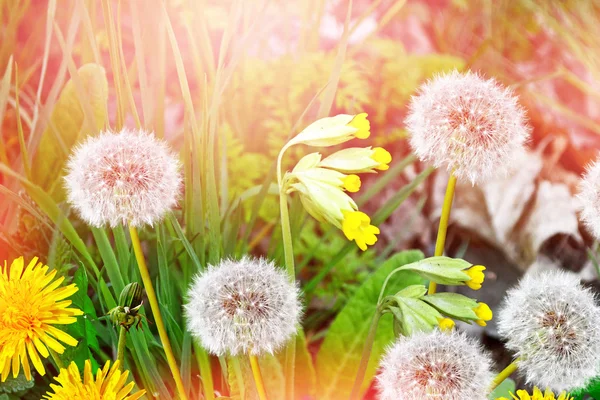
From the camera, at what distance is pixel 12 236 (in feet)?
1.49

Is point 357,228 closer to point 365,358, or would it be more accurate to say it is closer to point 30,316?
point 365,358

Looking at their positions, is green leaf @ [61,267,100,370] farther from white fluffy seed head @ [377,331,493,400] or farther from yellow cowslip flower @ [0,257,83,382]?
white fluffy seed head @ [377,331,493,400]

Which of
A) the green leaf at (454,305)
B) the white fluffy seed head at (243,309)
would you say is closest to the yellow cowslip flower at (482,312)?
the green leaf at (454,305)

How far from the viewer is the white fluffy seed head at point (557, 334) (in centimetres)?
38

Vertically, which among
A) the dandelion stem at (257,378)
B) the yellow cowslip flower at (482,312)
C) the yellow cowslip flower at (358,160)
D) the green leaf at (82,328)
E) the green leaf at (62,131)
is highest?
the green leaf at (62,131)

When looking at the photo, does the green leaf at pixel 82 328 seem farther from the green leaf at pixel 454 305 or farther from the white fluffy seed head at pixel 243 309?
the green leaf at pixel 454 305

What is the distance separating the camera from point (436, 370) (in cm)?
36

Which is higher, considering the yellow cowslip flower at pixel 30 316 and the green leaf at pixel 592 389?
the yellow cowslip flower at pixel 30 316

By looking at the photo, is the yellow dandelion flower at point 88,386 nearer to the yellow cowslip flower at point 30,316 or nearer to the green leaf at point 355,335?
the yellow cowslip flower at point 30,316

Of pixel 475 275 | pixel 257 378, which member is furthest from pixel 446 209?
pixel 257 378

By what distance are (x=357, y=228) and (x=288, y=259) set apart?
0.17ft

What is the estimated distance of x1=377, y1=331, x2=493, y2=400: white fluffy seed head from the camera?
0.36 metres

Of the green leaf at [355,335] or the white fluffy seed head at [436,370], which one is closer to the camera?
the white fluffy seed head at [436,370]

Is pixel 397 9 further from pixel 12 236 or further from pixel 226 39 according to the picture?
pixel 12 236
